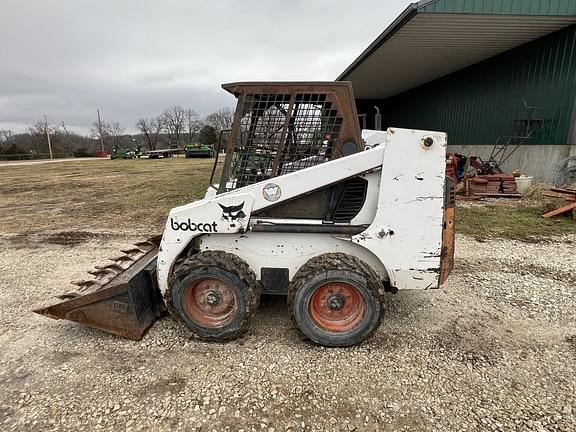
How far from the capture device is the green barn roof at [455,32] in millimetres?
8789

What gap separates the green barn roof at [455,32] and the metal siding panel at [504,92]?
1.31 feet

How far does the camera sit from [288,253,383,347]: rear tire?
2764 millimetres

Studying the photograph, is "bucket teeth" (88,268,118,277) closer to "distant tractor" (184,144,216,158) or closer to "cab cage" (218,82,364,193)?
"cab cage" (218,82,364,193)

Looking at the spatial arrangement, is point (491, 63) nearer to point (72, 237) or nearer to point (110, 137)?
point (72, 237)

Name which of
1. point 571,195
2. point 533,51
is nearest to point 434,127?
point 533,51

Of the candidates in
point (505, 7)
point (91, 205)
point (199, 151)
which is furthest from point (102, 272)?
point (199, 151)

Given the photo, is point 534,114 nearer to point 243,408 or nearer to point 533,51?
point 533,51

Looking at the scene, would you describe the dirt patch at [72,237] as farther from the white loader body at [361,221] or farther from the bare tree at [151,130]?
the bare tree at [151,130]

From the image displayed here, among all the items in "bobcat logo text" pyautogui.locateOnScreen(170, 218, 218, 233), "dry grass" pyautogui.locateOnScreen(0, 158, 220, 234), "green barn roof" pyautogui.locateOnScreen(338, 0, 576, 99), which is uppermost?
"green barn roof" pyautogui.locateOnScreen(338, 0, 576, 99)

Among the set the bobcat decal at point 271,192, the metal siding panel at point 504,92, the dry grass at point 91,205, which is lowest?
the dry grass at point 91,205

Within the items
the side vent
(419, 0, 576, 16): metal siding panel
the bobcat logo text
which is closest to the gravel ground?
the bobcat logo text

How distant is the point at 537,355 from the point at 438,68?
14.6 metres

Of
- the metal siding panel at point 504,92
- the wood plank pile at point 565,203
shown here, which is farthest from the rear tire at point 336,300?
the metal siding panel at point 504,92

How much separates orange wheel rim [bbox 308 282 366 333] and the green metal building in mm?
8541
